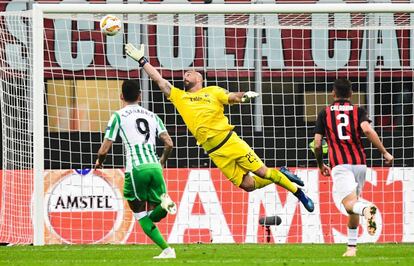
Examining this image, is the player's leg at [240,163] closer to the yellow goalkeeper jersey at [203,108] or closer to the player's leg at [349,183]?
the yellow goalkeeper jersey at [203,108]

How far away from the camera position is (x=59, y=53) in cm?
1819

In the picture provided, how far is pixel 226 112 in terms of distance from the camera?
60.3 feet

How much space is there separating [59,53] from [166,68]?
160 centimetres

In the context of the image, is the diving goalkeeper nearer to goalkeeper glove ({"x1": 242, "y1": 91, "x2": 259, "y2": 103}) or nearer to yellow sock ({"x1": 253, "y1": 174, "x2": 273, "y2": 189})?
yellow sock ({"x1": 253, "y1": 174, "x2": 273, "y2": 189})

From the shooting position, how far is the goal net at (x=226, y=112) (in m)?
16.3

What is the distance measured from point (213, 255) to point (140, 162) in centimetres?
137

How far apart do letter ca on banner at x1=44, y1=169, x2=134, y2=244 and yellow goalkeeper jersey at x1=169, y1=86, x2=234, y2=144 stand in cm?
317

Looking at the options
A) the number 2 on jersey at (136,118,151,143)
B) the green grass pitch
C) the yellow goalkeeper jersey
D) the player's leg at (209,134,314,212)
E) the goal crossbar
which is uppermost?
the goal crossbar

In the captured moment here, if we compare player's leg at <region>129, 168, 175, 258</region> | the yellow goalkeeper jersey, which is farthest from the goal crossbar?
player's leg at <region>129, 168, 175, 258</region>

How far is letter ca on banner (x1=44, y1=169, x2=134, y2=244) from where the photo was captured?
16.6 m

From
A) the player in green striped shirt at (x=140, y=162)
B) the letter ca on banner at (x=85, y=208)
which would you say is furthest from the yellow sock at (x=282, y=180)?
the letter ca on banner at (x=85, y=208)

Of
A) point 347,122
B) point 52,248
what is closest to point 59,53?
point 52,248

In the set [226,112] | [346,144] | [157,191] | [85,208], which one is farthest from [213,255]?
[226,112]

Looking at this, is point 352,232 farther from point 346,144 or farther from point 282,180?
point 282,180
